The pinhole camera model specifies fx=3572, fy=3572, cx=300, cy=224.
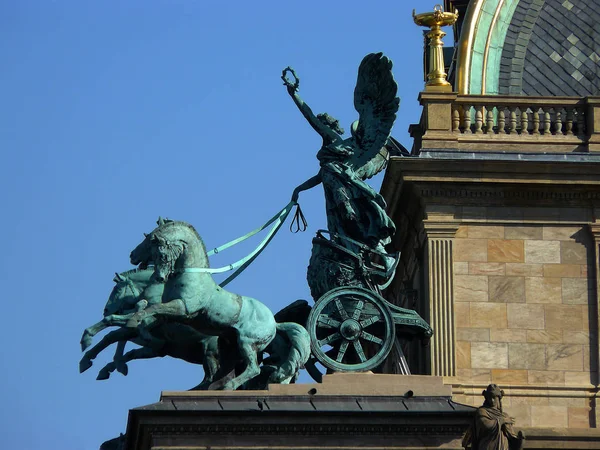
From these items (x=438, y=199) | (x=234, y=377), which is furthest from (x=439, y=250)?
(x=234, y=377)

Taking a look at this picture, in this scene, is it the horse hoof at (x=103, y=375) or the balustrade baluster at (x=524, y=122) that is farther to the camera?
the balustrade baluster at (x=524, y=122)

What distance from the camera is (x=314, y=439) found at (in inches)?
2147

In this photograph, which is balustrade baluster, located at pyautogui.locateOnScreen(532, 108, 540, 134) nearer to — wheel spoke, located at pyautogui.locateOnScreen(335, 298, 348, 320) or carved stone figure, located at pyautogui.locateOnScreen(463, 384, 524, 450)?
wheel spoke, located at pyautogui.locateOnScreen(335, 298, 348, 320)

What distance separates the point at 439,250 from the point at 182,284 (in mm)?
5502

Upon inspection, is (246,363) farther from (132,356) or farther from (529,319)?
(529,319)

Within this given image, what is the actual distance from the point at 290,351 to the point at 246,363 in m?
0.78

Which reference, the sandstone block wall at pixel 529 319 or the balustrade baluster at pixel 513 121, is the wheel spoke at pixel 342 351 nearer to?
the sandstone block wall at pixel 529 319

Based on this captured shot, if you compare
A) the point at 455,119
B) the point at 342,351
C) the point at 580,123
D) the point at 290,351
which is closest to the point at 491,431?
the point at 342,351

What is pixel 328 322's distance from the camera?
56.4m

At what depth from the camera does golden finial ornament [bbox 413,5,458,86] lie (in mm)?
60094

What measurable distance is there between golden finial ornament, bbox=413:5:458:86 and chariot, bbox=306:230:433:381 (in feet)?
14.0

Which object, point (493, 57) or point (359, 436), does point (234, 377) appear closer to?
point (359, 436)

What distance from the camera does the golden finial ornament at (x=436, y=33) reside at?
60.1m

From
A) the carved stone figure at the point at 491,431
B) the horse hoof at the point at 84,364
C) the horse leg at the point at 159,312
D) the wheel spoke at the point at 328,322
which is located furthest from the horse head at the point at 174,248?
the carved stone figure at the point at 491,431
